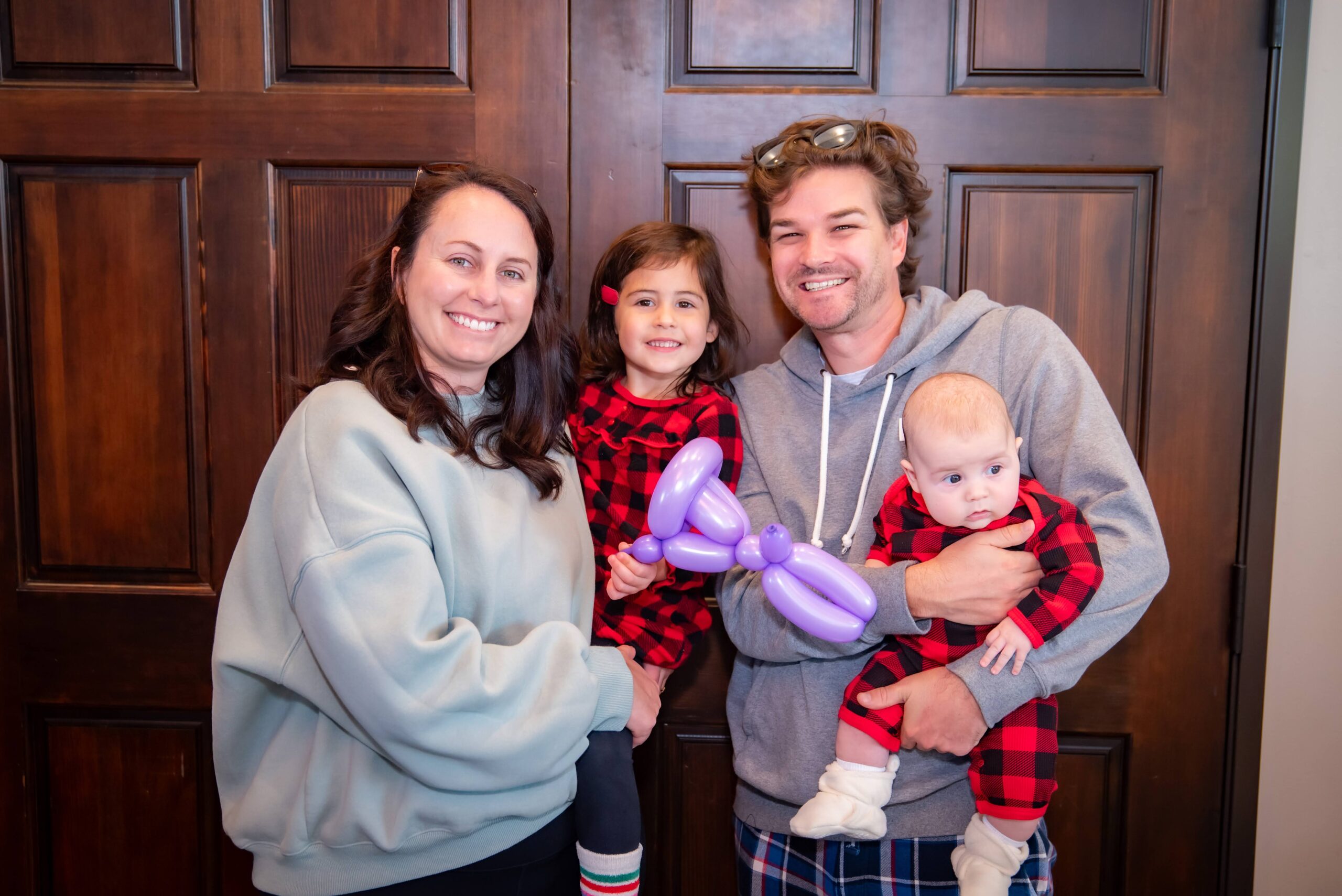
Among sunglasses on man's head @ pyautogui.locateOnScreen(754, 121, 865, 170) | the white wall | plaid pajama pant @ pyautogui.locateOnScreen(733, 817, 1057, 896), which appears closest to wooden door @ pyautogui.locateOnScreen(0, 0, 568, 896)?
sunglasses on man's head @ pyautogui.locateOnScreen(754, 121, 865, 170)

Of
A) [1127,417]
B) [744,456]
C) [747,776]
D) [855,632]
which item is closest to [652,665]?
[747,776]

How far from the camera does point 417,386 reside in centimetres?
132

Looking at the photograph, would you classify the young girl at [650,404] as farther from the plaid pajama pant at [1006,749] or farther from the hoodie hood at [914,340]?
the plaid pajama pant at [1006,749]

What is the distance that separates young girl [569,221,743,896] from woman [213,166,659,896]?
21cm

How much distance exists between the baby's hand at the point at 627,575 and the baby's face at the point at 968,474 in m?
0.45

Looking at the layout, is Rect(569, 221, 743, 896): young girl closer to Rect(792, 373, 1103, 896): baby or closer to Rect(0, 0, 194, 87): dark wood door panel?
Rect(792, 373, 1103, 896): baby

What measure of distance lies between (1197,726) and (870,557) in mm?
945

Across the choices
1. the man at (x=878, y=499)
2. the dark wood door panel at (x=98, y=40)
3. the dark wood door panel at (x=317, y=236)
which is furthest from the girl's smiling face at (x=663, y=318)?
the dark wood door panel at (x=98, y=40)

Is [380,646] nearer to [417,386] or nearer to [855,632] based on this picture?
[417,386]

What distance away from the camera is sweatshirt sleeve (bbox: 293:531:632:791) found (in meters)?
1.11

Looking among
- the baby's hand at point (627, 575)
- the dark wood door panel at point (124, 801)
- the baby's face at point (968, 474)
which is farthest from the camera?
the dark wood door panel at point (124, 801)

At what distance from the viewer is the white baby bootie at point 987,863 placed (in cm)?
128

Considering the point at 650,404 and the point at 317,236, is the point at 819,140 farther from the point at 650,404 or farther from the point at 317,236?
the point at 317,236

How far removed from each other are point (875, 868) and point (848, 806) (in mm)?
209
